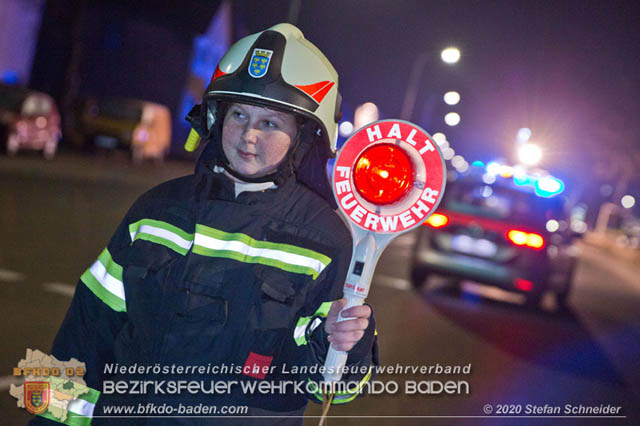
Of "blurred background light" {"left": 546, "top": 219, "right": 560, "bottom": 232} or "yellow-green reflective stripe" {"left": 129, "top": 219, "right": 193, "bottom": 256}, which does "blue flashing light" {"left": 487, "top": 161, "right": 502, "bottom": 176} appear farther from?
"yellow-green reflective stripe" {"left": 129, "top": 219, "right": 193, "bottom": 256}

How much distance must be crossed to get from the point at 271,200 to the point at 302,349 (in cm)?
49

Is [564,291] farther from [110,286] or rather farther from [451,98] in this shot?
[451,98]

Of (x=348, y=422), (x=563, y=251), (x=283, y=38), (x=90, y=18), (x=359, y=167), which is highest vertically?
(x=90, y=18)

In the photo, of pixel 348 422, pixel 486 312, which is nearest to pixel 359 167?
pixel 348 422

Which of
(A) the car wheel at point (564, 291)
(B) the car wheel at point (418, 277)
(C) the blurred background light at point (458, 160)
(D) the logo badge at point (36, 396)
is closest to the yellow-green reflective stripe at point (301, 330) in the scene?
(D) the logo badge at point (36, 396)

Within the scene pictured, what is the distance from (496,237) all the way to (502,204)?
0.45 meters

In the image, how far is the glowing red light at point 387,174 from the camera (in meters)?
2.04

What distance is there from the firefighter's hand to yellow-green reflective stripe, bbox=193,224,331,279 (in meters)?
0.29

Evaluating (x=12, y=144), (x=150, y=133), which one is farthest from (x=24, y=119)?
(x=150, y=133)

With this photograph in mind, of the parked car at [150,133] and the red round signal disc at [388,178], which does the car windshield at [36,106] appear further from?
the red round signal disc at [388,178]

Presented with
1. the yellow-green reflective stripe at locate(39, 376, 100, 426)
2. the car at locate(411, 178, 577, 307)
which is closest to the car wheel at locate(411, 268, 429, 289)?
the car at locate(411, 178, 577, 307)

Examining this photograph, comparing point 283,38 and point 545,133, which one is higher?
point 545,133

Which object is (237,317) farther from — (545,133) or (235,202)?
(545,133)

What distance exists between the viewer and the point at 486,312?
31.7ft
